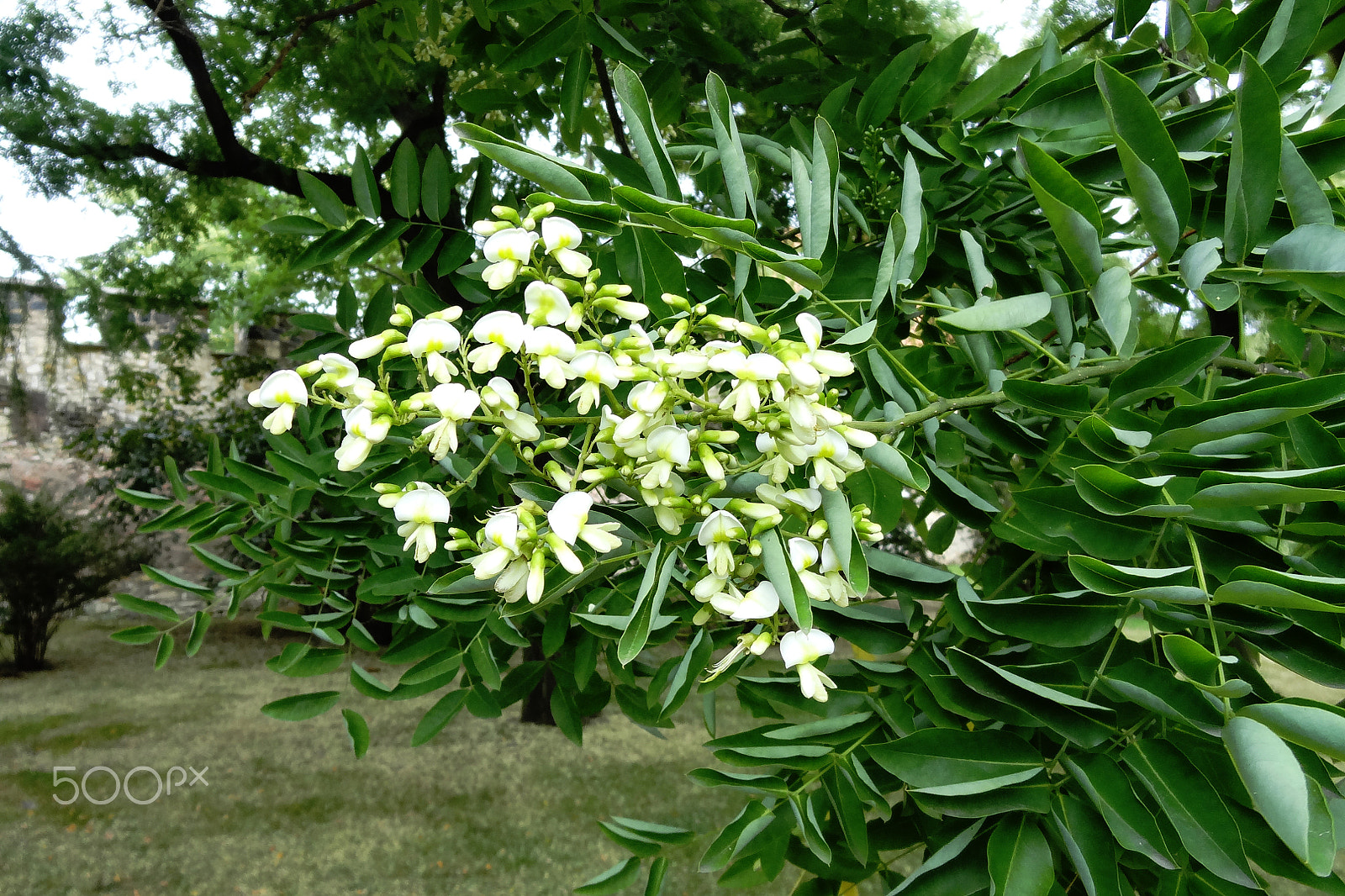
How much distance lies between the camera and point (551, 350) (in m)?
0.45

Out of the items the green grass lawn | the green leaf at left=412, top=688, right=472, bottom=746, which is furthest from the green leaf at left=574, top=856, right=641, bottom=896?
the green grass lawn

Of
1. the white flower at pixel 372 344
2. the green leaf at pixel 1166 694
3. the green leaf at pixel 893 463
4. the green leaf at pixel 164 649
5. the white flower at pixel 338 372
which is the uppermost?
Answer: the white flower at pixel 372 344

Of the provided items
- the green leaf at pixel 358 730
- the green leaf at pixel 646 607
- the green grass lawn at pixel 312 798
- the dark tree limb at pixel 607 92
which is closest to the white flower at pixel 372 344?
the green leaf at pixel 646 607

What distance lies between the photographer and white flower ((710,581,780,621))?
0.47m

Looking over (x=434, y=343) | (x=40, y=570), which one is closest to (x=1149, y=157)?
(x=434, y=343)

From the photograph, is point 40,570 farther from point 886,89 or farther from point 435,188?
point 886,89

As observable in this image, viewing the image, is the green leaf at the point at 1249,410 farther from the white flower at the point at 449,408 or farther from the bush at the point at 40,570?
the bush at the point at 40,570

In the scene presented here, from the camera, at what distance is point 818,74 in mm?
1259

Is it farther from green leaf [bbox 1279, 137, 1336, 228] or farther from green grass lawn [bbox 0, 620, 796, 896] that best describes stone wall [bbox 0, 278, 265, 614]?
green leaf [bbox 1279, 137, 1336, 228]

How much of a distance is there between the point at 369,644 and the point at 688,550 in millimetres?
602

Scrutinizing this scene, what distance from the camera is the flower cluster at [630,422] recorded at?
444 millimetres

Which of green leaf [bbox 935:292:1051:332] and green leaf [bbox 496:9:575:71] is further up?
green leaf [bbox 496:9:575:71]

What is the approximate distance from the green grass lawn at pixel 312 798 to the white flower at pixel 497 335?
2.28 metres

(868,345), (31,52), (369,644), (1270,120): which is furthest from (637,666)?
(31,52)
